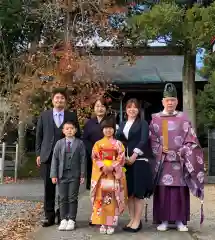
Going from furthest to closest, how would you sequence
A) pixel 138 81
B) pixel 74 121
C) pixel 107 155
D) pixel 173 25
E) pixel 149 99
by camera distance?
pixel 149 99 → pixel 138 81 → pixel 173 25 → pixel 74 121 → pixel 107 155

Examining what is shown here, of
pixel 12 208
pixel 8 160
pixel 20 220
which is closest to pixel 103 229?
pixel 20 220

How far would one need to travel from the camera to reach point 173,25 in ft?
34.0

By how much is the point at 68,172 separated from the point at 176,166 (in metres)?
1.34

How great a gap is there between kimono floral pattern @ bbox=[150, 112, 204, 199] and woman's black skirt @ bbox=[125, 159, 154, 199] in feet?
0.46

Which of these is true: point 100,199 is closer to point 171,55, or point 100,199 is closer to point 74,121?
point 74,121

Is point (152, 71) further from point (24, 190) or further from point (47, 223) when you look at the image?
point (47, 223)

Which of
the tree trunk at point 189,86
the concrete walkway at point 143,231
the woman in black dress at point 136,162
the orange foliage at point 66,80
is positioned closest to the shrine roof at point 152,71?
the tree trunk at point 189,86

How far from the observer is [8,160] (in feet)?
40.5

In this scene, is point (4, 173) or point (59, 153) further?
point (4, 173)

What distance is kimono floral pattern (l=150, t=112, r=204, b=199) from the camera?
5.37m

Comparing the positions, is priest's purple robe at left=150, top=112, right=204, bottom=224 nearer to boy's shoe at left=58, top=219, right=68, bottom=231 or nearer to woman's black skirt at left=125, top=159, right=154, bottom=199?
woman's black skirt at left=125, top=159, right=154, bottom=199

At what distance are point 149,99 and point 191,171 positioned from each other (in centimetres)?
1311

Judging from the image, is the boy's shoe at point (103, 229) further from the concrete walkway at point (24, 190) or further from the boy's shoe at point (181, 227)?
the concrete walkway at point (24, 190)

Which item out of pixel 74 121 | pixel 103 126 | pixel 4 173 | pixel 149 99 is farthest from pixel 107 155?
pixel 149 99
